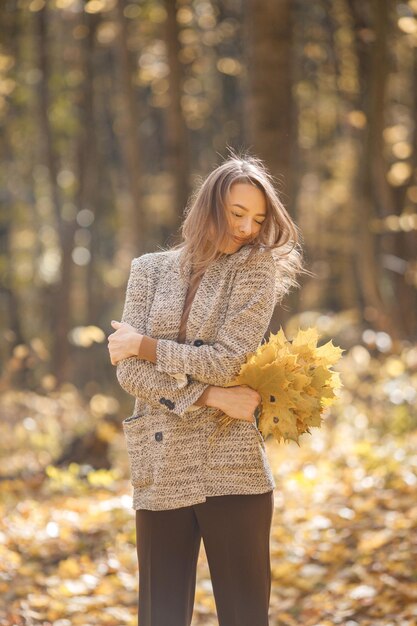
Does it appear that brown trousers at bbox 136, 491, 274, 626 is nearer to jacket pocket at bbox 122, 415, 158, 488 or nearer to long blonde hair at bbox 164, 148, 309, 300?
jacket pocket at bbox 122, 415, 158, 488

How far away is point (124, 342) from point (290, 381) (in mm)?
619

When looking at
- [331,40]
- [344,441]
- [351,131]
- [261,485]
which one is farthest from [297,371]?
[351,131]

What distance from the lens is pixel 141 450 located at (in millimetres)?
3938

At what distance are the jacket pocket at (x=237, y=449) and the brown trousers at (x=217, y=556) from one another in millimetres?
117

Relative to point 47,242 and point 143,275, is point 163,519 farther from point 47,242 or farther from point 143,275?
point 47,242

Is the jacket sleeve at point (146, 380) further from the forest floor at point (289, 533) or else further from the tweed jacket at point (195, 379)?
the forest floor at point (289, 533)

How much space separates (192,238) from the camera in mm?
3957

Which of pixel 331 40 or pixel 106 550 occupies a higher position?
pixel 331 40

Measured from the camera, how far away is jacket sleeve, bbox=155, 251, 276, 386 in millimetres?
3804

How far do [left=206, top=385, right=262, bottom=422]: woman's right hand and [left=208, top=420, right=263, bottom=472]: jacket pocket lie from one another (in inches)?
2.7

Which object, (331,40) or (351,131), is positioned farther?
(351,131)

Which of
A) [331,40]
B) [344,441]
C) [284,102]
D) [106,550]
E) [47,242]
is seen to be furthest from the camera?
[47,242]

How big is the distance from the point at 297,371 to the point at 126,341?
2.06 ft

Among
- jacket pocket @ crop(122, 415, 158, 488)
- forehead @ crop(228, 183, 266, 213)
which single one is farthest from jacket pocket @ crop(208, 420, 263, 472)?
forehead @ crop(228, 183, 266, 213)
